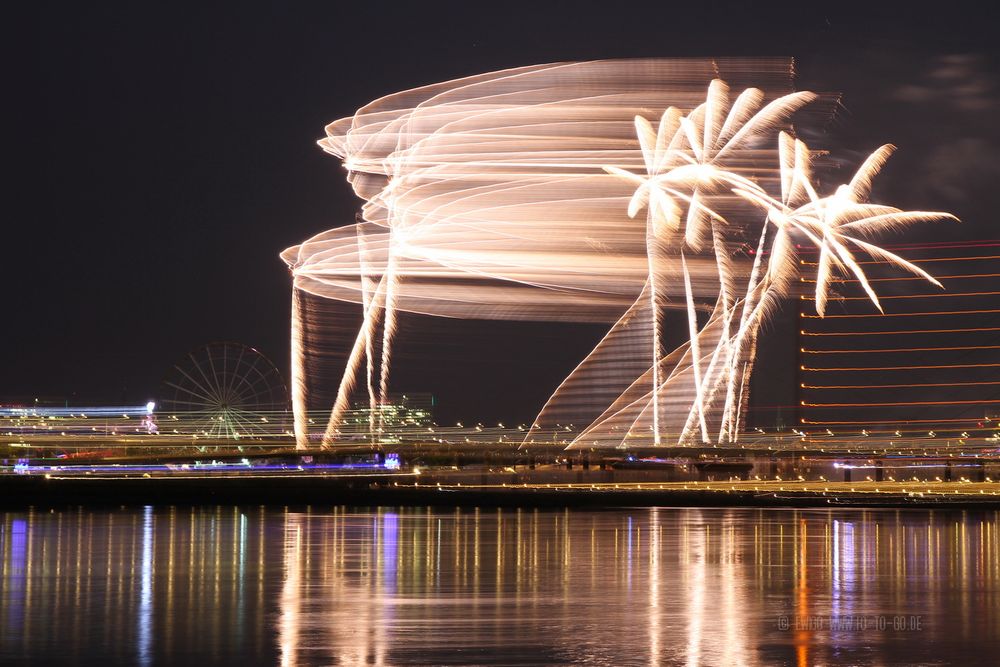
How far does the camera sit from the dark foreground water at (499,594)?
11.3 meters

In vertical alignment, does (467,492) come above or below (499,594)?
above

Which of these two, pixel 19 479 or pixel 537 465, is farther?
pixel 537 465

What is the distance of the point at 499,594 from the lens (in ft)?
49.8

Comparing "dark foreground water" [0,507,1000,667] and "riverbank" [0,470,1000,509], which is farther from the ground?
"riverbank" [0,470,1000,509]

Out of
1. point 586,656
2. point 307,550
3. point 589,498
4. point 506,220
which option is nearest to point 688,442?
point 589,498

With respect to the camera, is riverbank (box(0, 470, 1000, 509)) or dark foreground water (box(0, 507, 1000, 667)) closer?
dark foreground water (box(0, 507, 1000, 667))

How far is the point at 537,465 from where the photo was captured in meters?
51.1

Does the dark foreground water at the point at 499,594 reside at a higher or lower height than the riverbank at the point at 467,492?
lower

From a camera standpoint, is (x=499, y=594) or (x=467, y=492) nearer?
(x=499, y=594)

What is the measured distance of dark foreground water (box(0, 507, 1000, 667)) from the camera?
11.3m

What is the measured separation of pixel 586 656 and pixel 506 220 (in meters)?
23.3

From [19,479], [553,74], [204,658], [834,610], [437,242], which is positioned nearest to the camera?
[204,658]

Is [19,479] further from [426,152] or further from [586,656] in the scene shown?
[586,656]

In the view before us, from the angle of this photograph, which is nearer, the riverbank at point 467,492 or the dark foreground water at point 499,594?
the dark foreground water at point 499,594
